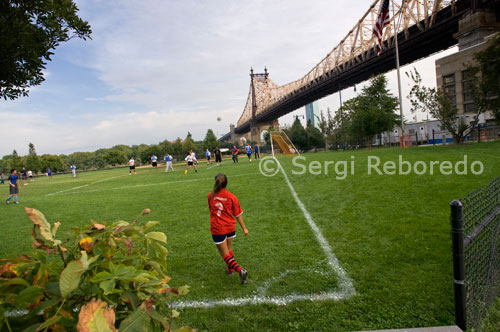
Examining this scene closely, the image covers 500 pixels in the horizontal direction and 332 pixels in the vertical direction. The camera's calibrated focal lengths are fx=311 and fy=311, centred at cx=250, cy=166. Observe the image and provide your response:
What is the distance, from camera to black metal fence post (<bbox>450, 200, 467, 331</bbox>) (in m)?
2.23

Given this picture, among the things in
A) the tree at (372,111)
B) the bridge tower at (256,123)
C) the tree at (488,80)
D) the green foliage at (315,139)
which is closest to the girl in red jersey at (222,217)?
the tree at (488,80)

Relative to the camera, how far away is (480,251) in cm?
303

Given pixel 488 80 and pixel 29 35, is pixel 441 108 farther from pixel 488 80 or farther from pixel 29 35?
pixel 29 35

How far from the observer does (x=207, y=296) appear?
3988mm

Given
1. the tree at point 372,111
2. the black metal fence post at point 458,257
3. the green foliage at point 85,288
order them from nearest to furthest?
the green foliage at point 85,288 < the black metal fence post at point 458,257 < the tree at point 372,111

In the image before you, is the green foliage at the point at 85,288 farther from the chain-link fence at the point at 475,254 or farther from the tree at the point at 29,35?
the tree at the point at 29,35

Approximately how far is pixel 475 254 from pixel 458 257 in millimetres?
795

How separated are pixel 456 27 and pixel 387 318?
42.4 meters

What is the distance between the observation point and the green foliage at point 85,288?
2.85ft

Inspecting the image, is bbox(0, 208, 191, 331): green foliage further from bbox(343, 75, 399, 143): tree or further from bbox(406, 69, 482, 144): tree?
bbox(343, 75, 399, 143): tree

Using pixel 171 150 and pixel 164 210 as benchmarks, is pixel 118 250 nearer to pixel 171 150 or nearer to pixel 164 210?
pixel 164 210

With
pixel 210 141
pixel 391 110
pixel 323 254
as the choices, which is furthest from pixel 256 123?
pixel 323 254

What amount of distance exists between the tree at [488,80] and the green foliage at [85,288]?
25.7 meters

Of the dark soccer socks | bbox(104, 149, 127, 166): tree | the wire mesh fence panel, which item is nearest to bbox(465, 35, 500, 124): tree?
the wire mesh fence panel
